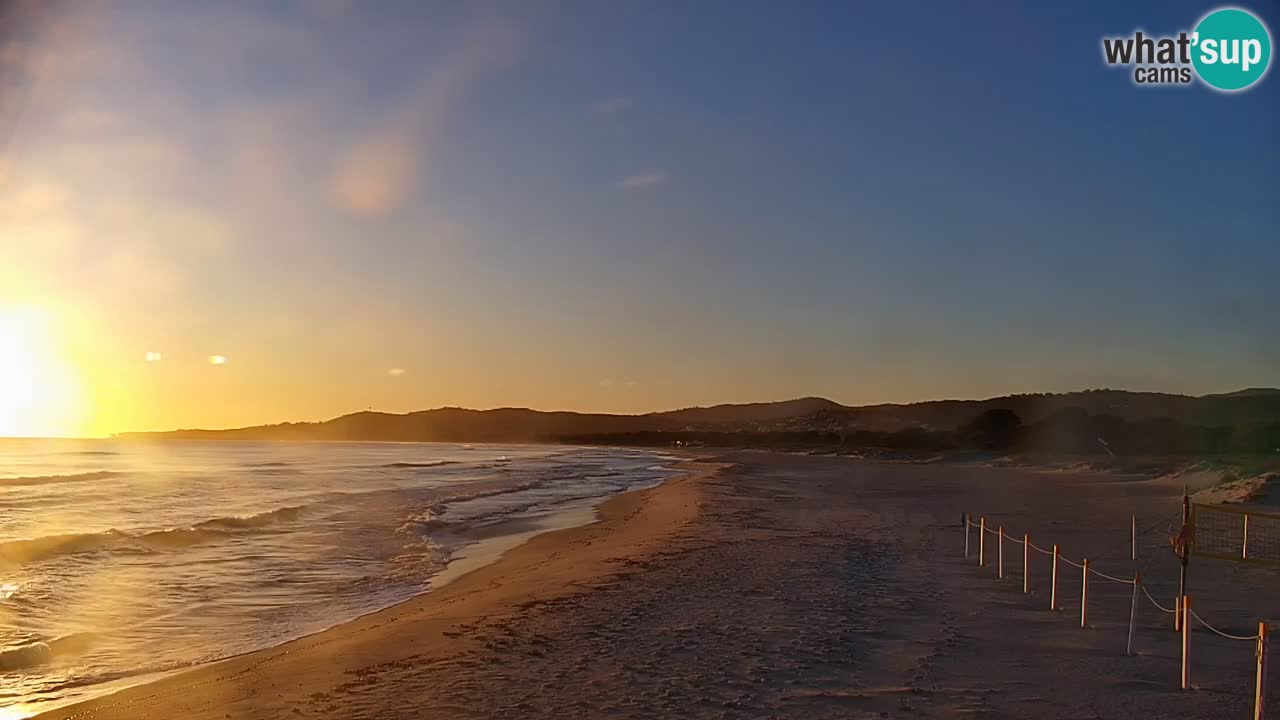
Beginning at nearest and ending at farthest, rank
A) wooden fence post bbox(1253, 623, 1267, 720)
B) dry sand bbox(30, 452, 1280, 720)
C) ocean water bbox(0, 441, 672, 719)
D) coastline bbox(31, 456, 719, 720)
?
1. wooden fence post bbox(1253, 623, 1267, 720)
2. dry sand bbox(30, 452, 1280, 720)
3. coastline bbox(31, 456, 719, 720)
4. ocean water bbox(0, 441, 672, 719)

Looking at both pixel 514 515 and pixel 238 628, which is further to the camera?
pixel 514 515

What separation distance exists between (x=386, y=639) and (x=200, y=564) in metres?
10.8

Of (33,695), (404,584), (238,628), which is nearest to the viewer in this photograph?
(33,695)

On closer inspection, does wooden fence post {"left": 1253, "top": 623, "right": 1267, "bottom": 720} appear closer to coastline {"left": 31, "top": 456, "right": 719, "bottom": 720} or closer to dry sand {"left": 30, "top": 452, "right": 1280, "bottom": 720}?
dry sand {"left": 30, "top": 452, "right": 1280, "bottom": 720}

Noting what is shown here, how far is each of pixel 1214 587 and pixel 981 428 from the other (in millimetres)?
95693

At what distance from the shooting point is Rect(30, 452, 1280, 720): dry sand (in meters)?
8.48

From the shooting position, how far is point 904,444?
111 metres

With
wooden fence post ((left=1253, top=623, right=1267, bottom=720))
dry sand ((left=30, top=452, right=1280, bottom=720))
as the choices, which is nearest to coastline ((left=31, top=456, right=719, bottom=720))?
dry sand ((left=30, top=452, right=1280, bottom=720))

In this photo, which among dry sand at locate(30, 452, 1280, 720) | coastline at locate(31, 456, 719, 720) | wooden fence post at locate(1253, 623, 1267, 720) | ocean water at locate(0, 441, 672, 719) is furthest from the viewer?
ocean water at locate(0, 441, 672, 719)

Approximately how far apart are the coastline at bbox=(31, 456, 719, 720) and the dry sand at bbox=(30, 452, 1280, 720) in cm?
5

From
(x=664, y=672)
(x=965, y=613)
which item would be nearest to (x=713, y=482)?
(x=965, y=613)

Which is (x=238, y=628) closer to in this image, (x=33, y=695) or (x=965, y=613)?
(x=33, y=695)

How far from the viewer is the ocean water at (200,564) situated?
11992 mm

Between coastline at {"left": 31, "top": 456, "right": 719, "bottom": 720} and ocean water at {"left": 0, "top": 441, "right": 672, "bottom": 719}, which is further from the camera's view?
ocean water at {"left": 0, "top": 441, "right": 672, "bottom": 719}
